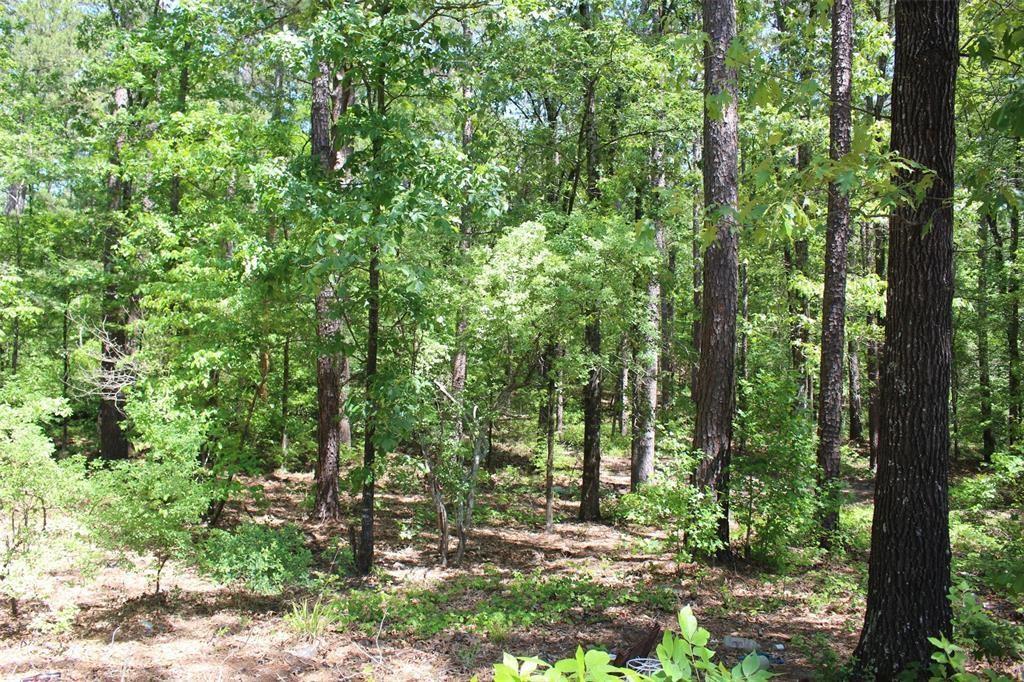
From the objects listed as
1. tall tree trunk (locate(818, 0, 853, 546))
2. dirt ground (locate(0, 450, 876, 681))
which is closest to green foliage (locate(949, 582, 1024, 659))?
dirt ground (locate(0, 450, 876, 681))

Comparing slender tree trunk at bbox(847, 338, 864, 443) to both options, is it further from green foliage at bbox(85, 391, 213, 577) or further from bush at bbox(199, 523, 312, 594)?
green foliage at bbox(85, 391, 213, 577)

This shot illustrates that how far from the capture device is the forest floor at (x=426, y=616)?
197 inches

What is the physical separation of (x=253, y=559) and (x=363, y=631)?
4.38 ft

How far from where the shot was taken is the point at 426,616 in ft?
20.0

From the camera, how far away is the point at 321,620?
5.69 metres

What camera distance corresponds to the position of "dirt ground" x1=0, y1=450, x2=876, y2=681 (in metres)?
4.93

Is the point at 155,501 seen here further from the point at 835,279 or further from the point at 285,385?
the point at 835,279

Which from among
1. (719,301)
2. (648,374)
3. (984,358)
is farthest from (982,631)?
(984,358)

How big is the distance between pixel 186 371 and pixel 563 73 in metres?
7.54

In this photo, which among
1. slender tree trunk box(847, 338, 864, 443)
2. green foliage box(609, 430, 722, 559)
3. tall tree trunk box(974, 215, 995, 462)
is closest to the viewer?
green foliage box(609, 430, 722, 559)

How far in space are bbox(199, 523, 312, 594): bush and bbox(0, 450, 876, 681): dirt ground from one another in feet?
1.17

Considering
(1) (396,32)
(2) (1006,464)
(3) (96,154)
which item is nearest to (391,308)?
(1) (396,32)

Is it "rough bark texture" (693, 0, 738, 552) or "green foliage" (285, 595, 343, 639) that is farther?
"rough bark texture" (693, 0, 738, 552)

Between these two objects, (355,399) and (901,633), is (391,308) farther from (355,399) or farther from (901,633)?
(901,633)
